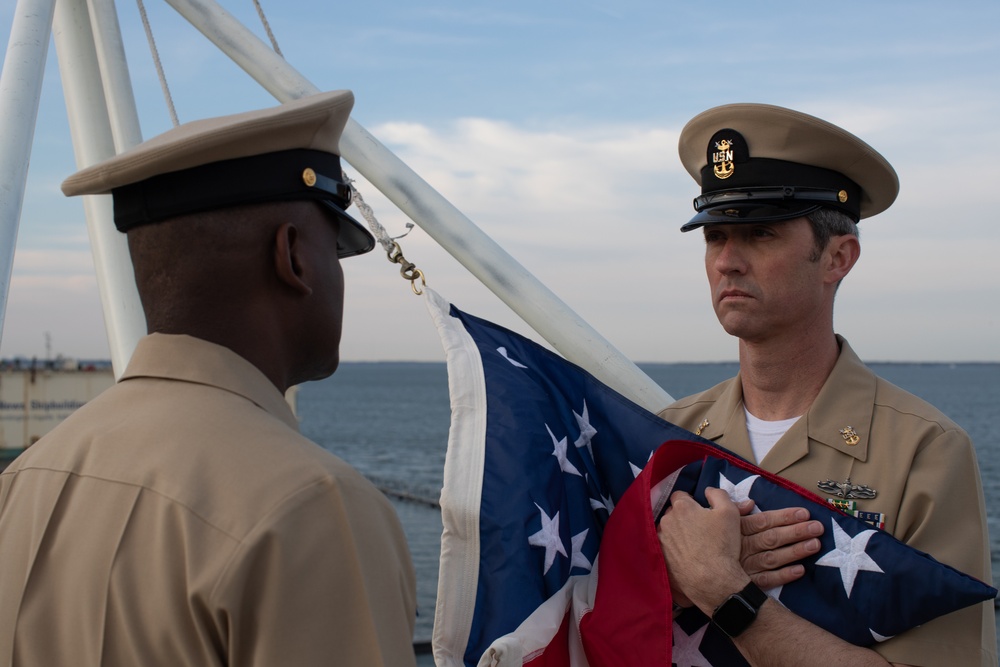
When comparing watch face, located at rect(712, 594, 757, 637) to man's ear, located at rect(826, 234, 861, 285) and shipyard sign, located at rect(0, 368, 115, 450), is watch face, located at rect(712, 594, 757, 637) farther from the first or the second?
shipyard sign, located at rect(0, 368, 115, 450)

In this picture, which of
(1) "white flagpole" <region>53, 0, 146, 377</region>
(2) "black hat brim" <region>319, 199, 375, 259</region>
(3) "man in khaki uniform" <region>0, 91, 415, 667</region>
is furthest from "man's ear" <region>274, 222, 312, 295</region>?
(1) "white flagpole" <region>53, 0, 146, 377</region>

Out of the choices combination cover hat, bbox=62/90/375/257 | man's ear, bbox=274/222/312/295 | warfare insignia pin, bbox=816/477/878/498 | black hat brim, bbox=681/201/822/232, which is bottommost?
warfare insignia pin, bbox=816/477/878/498

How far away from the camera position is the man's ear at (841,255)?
331cm

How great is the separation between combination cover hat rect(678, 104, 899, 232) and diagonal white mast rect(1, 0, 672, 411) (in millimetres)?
753

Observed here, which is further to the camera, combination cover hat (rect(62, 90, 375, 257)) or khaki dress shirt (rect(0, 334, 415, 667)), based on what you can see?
combination cover hat (rect(62, 90, 375, 257))

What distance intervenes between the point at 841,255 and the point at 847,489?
81 cm

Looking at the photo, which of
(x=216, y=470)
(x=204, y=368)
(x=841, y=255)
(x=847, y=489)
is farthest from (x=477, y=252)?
(x=216, y=470)

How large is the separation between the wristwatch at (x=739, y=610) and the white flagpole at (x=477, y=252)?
1.25 metres

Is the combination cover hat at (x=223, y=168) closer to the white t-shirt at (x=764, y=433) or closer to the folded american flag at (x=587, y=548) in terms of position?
the folded american flag at (x=587, y=548)

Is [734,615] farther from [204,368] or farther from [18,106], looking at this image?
[18,106]

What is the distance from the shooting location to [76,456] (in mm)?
1729

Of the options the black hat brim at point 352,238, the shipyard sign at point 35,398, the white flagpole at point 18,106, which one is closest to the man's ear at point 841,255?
the black hat brim at point 352,238

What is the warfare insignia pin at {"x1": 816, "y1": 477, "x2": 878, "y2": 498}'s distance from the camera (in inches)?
118

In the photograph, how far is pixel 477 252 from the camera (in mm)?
4043
